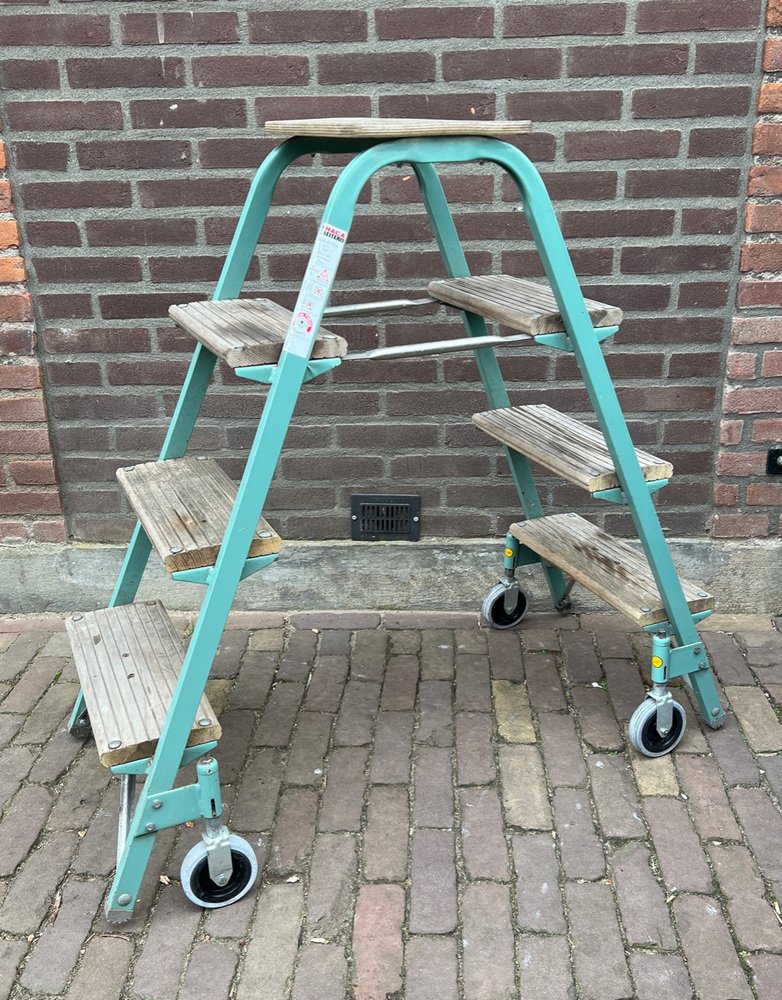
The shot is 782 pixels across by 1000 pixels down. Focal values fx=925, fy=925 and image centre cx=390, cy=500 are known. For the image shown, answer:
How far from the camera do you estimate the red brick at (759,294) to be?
9.33ft

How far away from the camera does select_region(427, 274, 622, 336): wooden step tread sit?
6.96ft

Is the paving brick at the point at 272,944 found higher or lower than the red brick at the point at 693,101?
lower

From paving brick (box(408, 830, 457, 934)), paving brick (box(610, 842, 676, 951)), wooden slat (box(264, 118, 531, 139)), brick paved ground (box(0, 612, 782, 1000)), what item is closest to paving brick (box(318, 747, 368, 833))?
brick paved ground (box(0, 612, 782, 1000))

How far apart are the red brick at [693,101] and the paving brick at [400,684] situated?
1.82 metres

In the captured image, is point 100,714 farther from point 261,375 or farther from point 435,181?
point 435,181

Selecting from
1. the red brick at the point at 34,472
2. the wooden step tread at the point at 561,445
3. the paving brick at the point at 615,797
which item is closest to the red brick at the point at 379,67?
the wooden step tread at the point at 561,445

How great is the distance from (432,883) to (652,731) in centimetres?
76

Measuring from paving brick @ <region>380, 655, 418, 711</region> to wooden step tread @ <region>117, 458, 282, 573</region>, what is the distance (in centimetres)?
90

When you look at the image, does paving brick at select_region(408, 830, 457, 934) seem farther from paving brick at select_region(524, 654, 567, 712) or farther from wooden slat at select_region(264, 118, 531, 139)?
wooden slat at select_region(264, 118, 531, 139)

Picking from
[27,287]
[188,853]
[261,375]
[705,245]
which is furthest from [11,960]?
[705,245]

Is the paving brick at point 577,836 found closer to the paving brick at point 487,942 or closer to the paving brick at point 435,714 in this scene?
the paving brick at point 487,942

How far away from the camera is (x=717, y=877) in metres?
2.11

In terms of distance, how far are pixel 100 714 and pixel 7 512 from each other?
1.37 meters

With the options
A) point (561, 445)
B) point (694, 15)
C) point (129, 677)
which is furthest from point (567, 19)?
point (129, 677)
